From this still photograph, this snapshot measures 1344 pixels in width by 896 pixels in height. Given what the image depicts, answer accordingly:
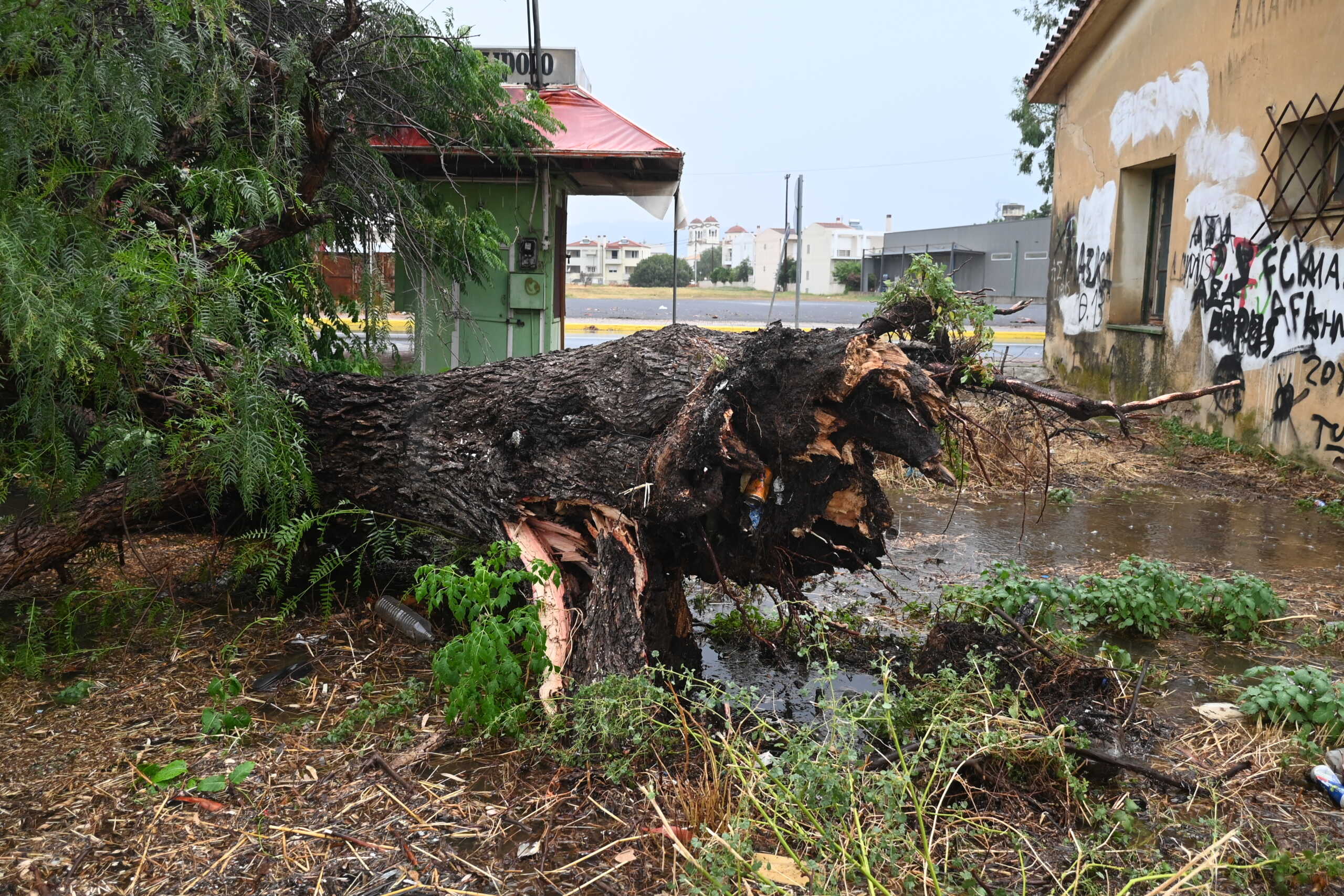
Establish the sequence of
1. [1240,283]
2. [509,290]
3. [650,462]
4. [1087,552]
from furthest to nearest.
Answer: [509,290] → [1240,283] → [1087,552] → [650,462]

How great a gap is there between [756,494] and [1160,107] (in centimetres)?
932

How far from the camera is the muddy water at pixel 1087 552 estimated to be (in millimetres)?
4285

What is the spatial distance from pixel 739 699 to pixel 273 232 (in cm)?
333

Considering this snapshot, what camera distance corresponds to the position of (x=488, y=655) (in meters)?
3.21

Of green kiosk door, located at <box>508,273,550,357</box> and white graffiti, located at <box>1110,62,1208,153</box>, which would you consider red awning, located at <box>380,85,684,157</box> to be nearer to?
green kiosk door, located at <box>508,273,550,357</box>

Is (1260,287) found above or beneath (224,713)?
above

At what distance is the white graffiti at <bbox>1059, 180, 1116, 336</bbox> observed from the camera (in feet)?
39.2

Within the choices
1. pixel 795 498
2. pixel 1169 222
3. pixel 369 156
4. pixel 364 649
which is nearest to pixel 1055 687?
pixel 795 498

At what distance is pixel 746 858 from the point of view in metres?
2.47

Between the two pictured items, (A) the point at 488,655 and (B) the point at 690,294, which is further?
(B) the point at 690,294

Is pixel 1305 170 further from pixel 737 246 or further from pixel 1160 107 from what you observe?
pixel 737 246

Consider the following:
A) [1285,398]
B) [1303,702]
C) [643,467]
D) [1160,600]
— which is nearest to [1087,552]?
[1160,600]

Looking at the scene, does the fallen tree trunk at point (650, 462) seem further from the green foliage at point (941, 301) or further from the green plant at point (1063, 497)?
the green plant at point (1063, 497)

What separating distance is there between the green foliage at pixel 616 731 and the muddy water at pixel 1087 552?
497 millimetres
